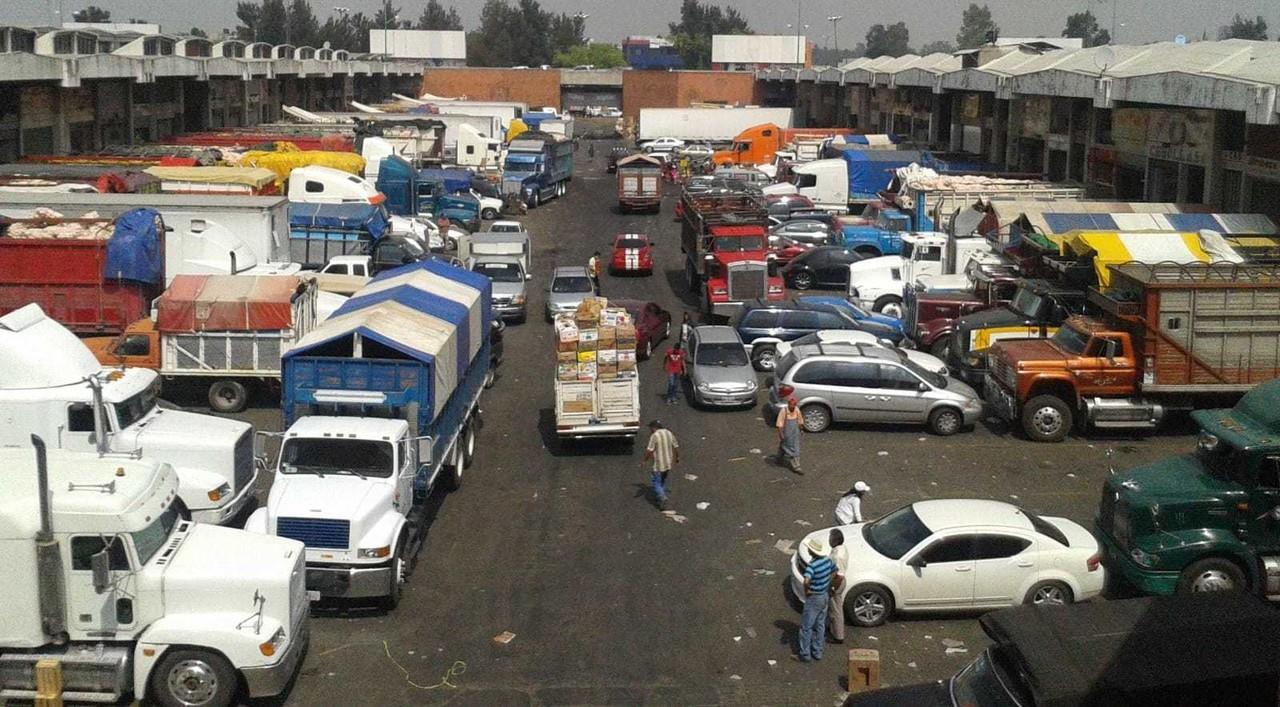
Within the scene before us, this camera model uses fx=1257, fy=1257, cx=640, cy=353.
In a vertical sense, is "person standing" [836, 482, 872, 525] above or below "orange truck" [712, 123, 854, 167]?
below

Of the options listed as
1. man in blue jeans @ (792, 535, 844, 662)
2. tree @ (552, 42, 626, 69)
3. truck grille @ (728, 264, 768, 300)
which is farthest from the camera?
tree @ (552, 42, 626, 69)

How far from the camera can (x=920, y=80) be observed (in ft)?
196

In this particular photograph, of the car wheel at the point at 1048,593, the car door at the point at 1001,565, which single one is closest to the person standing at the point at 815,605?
the car door at the point at 1001,565

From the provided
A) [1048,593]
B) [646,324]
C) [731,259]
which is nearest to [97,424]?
[1048,593]

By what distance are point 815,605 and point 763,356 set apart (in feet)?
43.6

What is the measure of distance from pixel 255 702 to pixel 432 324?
6.78 metres

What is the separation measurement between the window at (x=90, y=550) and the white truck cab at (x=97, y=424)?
182 inches

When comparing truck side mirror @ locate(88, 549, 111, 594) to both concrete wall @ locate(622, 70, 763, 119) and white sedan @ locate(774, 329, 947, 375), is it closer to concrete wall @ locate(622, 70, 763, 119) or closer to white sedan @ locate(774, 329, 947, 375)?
white sedan @ locate(774, 329, 947, 375)

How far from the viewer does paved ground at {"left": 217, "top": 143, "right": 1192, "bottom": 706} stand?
40.6ft

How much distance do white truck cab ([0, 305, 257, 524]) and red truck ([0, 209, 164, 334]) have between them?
7.64 metres

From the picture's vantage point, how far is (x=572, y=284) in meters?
30.2

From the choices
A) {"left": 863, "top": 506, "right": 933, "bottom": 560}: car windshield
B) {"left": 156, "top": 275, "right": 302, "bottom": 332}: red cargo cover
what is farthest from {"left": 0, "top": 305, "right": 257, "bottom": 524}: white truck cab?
{"left": 863, "top": 506, "right": 933, "bottom": 560}: car windshield

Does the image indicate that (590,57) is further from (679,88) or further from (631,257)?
(631,257)

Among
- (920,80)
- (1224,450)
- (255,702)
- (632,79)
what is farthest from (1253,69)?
(632,79)
